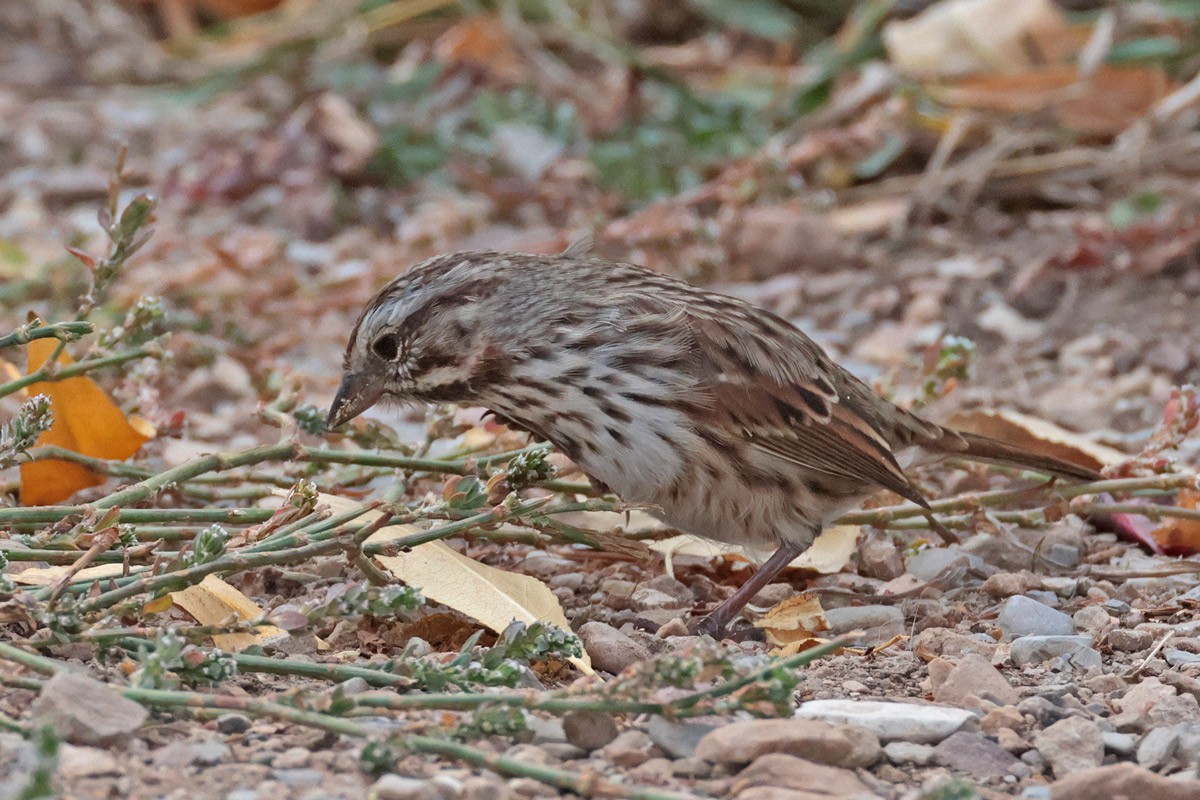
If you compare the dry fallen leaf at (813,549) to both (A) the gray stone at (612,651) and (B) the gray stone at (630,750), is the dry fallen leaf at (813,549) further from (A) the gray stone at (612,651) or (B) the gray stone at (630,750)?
(B) the gray stone at (630,750)

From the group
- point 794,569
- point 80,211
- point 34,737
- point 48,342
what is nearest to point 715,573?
point 794,569

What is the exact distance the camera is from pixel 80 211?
735 cm

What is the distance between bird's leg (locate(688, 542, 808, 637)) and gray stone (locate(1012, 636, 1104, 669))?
60cm

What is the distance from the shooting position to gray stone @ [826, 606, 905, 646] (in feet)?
11.4

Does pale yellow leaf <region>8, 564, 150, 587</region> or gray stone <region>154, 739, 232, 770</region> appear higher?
pale yellow leaf <region>8, 564, 150, 587</region>

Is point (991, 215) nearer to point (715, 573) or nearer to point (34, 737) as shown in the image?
point (715, 573)

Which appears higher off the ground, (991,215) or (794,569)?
(991,215)

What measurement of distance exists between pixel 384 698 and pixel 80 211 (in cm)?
551

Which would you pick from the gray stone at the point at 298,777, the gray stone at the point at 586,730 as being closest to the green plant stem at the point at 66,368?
the gray stone at the point at 298,777

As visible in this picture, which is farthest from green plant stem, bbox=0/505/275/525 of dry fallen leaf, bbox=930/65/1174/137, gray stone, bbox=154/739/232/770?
dry fallen leaf, bbox=930/65/1174/137

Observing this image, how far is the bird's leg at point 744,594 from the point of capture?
3516 mm

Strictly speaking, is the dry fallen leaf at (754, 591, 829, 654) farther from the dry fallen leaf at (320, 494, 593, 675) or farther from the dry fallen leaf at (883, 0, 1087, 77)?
the dry fallen leaf at (883, 0, 1087, 77)

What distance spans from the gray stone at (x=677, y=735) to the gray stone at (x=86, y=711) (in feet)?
2.67

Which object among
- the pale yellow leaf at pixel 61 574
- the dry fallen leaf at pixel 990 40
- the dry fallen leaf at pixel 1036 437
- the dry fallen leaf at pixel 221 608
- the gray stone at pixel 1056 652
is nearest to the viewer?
the pale yellow leaf at pixel 61 574
